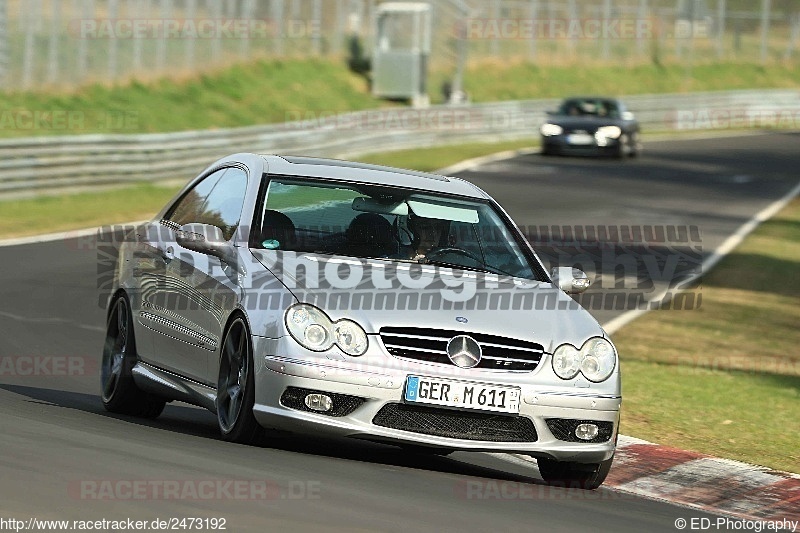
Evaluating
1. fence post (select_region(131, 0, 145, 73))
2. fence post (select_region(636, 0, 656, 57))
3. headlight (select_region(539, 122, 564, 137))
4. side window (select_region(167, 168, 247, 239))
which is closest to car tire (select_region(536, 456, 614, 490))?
side window (select_region(167, 168, 247, 239))

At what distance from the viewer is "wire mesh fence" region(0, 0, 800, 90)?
33875 mm

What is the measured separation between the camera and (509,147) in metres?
39.9

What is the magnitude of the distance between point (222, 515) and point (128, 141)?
2072cm

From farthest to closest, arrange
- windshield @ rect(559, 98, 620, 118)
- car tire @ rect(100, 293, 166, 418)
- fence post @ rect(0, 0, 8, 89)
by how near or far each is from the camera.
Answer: windshield @ rect(559, 98, 620, 118)
fence post @ rect(0, 0, 8, 89)
car tire @ rect(100, 293, 166, 418)

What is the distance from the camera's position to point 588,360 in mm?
8242

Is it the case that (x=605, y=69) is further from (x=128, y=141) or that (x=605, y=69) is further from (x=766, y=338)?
(x=766, y=338)

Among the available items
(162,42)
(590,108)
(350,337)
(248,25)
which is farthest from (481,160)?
(350,337)

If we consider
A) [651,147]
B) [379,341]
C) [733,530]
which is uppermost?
A: [379,341]

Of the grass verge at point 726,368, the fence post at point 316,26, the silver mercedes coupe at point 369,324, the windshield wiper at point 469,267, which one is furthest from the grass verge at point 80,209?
the fence post at point 316,26

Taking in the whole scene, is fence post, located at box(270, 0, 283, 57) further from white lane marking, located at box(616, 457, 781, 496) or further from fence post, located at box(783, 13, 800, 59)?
white lane marking, located at box(616, 457, 781, 496)

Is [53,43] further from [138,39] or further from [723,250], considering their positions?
[723,250]

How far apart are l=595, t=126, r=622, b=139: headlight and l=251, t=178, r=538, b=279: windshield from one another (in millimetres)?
28195

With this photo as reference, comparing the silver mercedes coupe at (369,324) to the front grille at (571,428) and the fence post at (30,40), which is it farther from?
the fence post at (30,40)

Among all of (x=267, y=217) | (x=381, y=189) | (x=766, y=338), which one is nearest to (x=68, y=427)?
(x=267, y=217)
